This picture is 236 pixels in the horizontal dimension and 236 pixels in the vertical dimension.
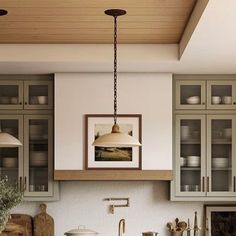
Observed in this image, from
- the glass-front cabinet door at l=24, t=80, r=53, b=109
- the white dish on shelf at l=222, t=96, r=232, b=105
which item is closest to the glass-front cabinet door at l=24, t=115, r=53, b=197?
the glass-front cabinet door at l=24, t=80, r=53, b=109

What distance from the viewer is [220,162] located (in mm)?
5801

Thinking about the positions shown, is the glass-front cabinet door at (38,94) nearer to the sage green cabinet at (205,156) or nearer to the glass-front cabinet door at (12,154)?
the glass-front cabinet door at (12,154)

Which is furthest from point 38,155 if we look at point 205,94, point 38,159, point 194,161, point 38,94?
point 205,94

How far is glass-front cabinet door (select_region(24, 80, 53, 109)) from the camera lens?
19.1ft

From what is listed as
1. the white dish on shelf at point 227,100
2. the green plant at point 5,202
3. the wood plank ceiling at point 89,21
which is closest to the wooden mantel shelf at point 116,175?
the white dish on shelf at point 227,100

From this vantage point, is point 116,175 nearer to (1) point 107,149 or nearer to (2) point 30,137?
(1) point 107,149

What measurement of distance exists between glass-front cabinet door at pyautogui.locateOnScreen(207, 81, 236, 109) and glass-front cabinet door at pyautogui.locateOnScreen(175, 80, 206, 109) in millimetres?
68

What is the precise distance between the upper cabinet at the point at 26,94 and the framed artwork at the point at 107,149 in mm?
471

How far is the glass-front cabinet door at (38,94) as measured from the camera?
582 centimetres

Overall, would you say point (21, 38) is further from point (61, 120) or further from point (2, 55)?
point (61, 120)

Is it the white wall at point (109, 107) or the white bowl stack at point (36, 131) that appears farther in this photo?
the white bowl stack at point (36, 131)

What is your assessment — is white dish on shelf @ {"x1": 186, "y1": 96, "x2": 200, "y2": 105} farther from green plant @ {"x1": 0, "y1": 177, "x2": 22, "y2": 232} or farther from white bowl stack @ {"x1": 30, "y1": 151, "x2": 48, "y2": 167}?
green plant @ {"x1": 0, "y1": 177, "x2": 22, "y2": 232}

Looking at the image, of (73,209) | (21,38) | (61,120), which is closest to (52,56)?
(21,38)

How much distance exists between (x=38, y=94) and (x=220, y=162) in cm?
186
